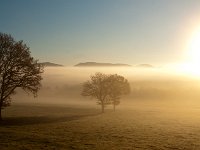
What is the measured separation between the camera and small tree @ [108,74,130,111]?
93.2 metres

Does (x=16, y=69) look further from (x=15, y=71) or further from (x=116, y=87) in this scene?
(x=116, y=87)

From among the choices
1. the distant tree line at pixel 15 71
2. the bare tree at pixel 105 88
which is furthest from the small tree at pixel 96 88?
the distant tree line at pixel 15 71

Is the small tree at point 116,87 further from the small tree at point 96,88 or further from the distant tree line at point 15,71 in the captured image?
the distant tree line at point 15,71

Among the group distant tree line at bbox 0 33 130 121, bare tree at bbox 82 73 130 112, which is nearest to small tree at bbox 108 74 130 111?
bare tree at bbox 82 73 130 112

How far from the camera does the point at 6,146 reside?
2483 centimetres

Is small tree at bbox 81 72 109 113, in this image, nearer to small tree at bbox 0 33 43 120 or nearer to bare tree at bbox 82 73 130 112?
bare tree at bbox 82 73 130 112

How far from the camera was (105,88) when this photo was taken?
9081cm

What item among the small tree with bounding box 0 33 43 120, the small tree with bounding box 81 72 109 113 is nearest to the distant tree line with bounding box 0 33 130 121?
the small tree with bounding box 0 33 43 120

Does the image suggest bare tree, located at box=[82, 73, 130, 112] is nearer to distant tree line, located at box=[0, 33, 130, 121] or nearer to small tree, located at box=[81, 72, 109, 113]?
small tree, located at box=[81, 72, 109, 113]

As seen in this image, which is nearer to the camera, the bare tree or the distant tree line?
the distant tree line

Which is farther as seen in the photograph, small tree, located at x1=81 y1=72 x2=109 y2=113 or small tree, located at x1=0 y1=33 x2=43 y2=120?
small tree, located at x1=81 y1=72 x2=109 y2=113

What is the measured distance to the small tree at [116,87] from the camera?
306 feet

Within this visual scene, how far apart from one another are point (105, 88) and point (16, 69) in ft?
152

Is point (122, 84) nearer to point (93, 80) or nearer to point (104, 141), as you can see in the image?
point (93, 80)
